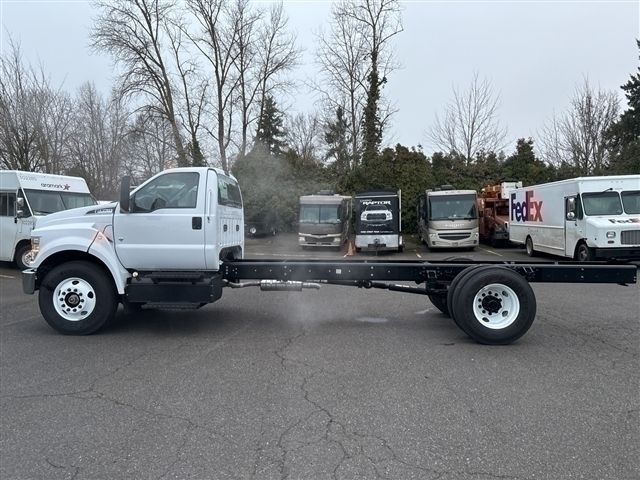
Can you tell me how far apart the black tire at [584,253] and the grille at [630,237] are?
3.04 ft

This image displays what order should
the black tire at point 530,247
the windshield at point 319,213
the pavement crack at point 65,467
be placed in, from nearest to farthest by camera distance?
the pavement crack at point 65,467
the black tire at point 530,247
the windshield at point 319,213

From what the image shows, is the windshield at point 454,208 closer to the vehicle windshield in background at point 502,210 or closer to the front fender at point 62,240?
the vehicle windshield in background at point 502,210

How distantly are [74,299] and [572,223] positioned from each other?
1467cm

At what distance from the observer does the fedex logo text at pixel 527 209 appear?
62.8 ft

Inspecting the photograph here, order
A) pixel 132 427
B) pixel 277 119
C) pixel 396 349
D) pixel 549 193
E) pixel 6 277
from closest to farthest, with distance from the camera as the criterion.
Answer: pixel 132 427 < pixel 396 349 < pixel 6 277 < pixel 549 193 < pixel 277 119

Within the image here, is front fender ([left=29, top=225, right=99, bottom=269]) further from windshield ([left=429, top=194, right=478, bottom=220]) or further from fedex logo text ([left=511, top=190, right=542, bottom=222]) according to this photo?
windshield ([left=429, top=194, right=478, bottom=220])

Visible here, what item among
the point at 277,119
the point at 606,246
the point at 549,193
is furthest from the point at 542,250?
the point at 277,119

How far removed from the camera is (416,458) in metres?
3.55

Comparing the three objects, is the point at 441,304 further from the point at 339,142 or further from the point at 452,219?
the point at 339,142

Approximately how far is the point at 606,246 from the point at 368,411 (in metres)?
12.9

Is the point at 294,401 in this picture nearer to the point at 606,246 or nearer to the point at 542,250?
the point at 606,246

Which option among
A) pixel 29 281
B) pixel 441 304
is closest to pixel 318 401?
pixel 441 304

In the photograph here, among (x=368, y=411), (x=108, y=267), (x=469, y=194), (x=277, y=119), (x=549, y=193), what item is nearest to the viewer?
(x=368, y=411)

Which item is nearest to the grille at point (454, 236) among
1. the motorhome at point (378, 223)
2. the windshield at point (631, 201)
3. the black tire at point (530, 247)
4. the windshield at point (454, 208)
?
the windshield at point (454, 208)
